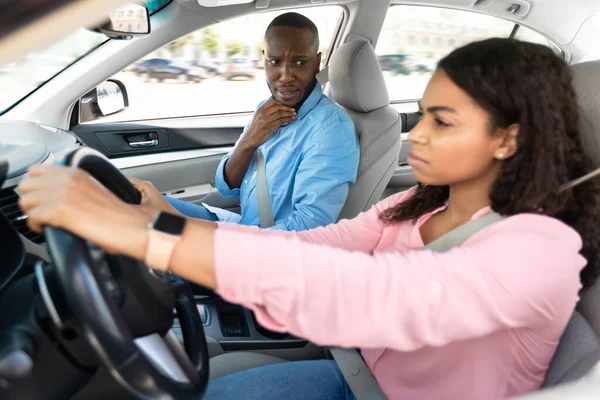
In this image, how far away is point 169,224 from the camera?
78 cm

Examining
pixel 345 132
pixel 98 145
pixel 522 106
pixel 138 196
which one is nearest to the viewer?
pixel 522 106

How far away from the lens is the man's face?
7.27 ft

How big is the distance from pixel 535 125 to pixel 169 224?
0.65 meters

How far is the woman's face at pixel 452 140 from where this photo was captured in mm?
1029

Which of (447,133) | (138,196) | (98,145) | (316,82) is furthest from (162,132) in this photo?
(447,133)

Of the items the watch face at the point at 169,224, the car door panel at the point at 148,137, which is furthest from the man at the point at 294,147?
the watch face at the point at 169,224

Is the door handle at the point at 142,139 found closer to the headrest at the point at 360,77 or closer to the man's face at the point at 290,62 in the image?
the man's face at the point at 290,62

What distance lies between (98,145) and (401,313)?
214cm

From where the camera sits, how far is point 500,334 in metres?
1.02

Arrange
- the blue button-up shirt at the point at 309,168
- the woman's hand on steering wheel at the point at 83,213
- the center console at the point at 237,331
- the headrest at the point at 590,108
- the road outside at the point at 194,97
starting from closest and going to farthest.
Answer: the woman's hand on steering wheel at the point at 83,213
the headrest at the point at 590,108
the center console at the point at 237,331
the blue button-up shirt at the point at 309,168
the road outside at the point at 194,97

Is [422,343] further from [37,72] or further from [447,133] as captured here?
[37,72]

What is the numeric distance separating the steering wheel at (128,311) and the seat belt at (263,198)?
2.85ft

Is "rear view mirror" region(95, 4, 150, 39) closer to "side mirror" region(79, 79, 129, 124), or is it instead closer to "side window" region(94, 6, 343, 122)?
"side window" region(94, 6, 343, 122)

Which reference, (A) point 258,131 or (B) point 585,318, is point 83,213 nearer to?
(B) point 585,318
